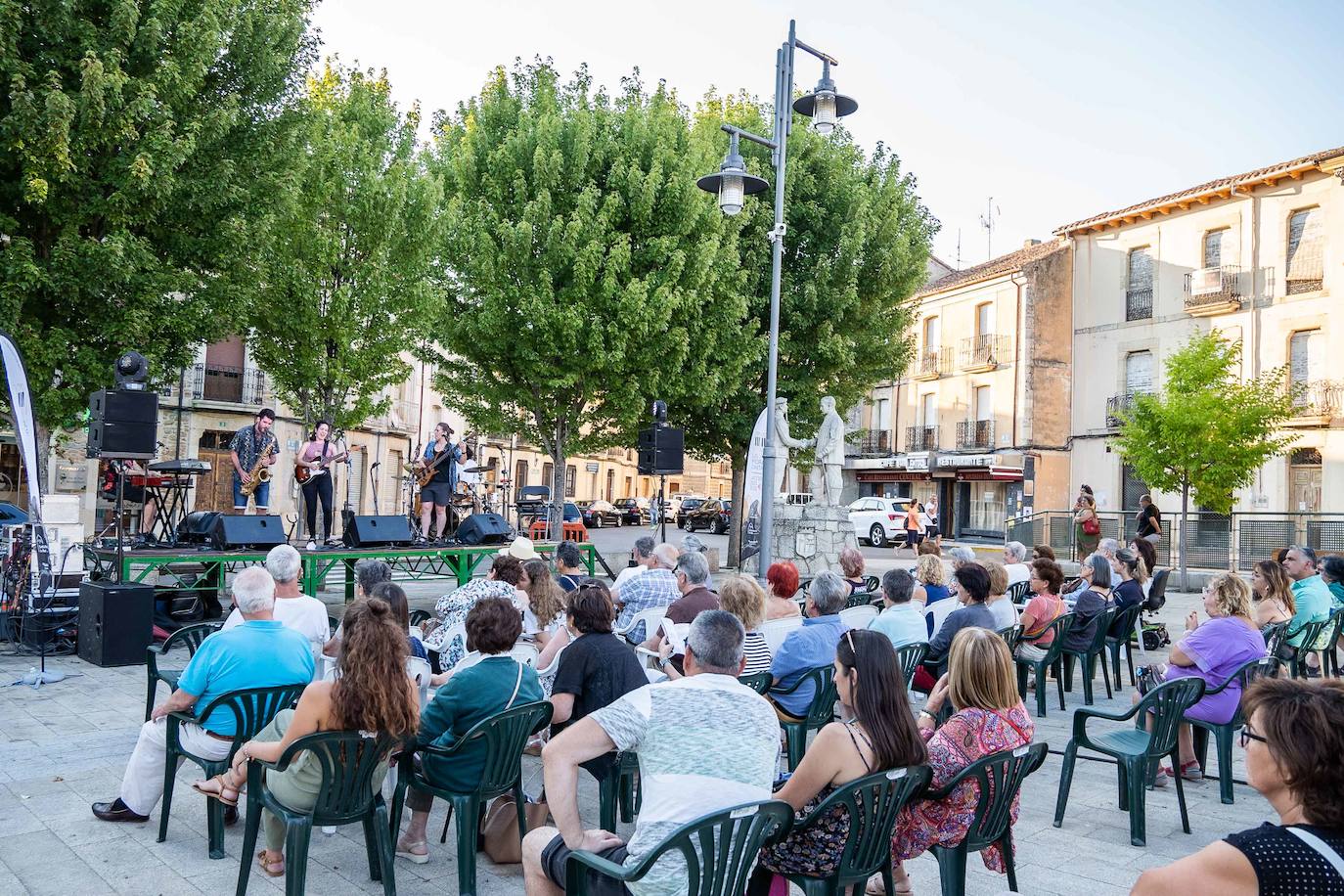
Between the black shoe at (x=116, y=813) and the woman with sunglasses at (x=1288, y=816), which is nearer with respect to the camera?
the woman with sunglasses at (x=1288, y=816)

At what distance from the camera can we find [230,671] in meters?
4.18

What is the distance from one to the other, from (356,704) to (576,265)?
12572mm

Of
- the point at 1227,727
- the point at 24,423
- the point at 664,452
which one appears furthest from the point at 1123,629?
the point at 24,423

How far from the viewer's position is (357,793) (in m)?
3.64

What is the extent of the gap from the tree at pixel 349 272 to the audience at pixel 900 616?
38.5ft

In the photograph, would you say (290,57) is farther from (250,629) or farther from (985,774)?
(985,774)

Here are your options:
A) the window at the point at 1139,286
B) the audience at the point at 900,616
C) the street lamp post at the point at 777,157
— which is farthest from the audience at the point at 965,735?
the window at the point at 1139,286

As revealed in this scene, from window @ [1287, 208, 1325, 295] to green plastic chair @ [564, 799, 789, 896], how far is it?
28.0 m

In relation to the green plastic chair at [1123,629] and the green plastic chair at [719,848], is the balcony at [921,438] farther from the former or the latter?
the green plastic chair at [719,848]

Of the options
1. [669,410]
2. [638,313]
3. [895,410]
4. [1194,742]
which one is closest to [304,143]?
[638,313]

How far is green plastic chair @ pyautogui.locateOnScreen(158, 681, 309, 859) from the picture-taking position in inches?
161

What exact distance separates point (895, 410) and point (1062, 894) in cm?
3521

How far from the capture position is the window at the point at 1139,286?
29000 millimetres

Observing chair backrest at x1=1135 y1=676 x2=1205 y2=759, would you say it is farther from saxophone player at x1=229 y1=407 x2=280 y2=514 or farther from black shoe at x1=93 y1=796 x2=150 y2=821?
saxophone player at x1=229 y1=407 x2=280 y2=514
